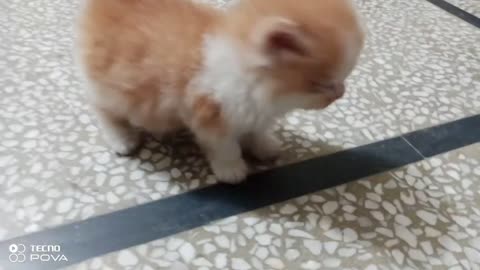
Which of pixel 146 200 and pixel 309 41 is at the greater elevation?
pixel 309 41

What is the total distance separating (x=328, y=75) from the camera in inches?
26.2

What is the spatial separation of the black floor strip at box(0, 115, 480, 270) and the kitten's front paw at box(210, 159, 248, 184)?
2cm

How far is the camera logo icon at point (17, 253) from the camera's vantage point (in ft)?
2.34

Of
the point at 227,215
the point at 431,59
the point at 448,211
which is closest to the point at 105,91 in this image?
the point at 227,215

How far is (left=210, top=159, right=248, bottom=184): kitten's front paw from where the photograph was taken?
0.83m

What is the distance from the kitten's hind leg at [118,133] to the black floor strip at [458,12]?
1053mm

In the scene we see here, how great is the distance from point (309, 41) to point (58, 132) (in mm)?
534

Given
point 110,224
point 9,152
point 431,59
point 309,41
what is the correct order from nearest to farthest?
point 309,41 → point 110,224 → point 9,152 → point 431,59

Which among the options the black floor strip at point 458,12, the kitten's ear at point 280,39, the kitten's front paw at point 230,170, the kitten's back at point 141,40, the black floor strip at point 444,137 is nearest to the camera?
the kitten's ear at point 280,39

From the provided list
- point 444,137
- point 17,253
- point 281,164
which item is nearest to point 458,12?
point 444,137

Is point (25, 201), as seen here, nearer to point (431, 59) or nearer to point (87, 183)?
point (87, 183)

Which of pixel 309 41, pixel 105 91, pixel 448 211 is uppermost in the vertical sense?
pixel 309 41

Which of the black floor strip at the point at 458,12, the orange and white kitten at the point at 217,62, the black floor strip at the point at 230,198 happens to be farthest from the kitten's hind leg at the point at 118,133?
the black floor strip at the point at 458,12

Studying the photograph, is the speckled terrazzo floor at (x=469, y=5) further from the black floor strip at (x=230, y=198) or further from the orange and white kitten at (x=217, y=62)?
the orange and white kitten at (x=217, y=62)
